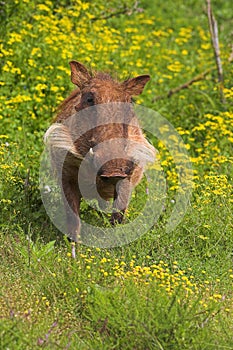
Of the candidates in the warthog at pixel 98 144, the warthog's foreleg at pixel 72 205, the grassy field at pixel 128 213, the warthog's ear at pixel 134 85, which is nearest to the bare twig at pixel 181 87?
the grassy field at pixel 128 213

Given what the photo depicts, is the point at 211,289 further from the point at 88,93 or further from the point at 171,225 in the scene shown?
the point at 88,93

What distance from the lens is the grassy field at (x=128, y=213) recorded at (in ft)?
15.2

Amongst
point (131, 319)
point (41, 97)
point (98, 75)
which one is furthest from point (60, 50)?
point (131, 319)

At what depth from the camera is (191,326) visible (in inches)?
180

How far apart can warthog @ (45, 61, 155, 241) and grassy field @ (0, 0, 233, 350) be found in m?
0.38

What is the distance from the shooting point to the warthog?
5.62 metres

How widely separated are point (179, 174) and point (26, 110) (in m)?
1.85

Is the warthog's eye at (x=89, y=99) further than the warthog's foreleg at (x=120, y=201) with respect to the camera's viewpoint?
No

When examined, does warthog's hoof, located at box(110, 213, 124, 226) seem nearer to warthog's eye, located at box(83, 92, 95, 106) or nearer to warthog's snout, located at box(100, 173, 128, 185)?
warthog's snout, located at box(100, 173, 128, 185)

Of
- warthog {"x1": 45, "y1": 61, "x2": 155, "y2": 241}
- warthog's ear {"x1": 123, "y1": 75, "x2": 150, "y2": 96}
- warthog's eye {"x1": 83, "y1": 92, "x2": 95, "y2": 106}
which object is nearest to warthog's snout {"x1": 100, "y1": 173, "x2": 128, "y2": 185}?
warthog {"x1": 45, "y1": 61, "x2": 155, "y2": 241}

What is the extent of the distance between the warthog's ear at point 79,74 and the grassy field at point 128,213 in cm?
102

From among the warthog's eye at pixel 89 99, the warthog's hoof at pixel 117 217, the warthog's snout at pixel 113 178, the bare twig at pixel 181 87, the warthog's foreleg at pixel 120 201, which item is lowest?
the bare twig at pixel 181 87

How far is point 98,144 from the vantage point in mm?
5668

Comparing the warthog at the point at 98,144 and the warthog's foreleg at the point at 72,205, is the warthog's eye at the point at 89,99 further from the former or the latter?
the warthog's foreleg at the point at 72,205
